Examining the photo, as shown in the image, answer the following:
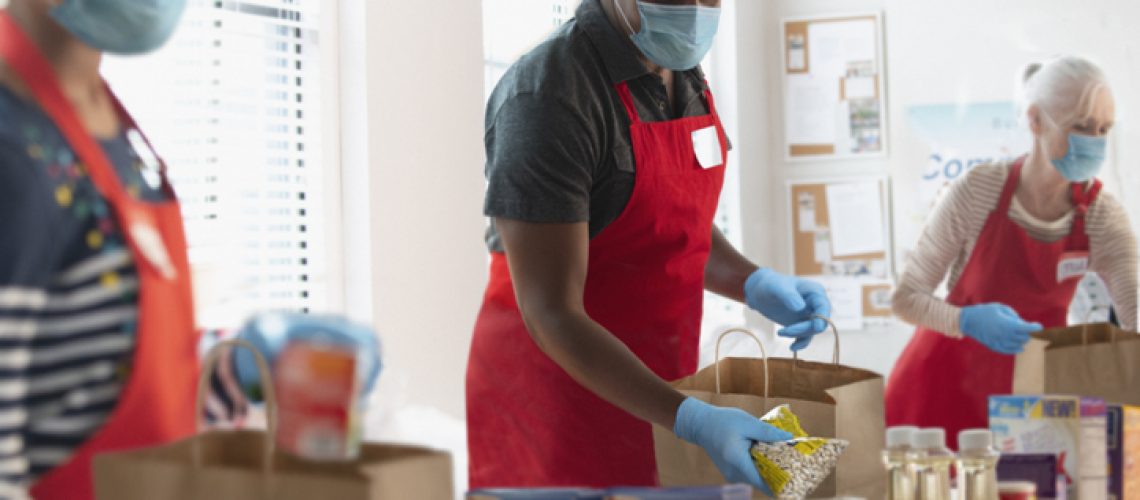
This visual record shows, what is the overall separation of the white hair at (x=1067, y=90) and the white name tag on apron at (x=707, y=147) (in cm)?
145

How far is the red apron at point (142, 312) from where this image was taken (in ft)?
3.71

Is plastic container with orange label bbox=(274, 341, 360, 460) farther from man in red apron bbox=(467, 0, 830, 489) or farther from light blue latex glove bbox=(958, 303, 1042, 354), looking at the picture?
light blue latex glove bbox=(958, 303, 1042, 354)

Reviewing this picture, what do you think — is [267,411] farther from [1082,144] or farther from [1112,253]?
[1112,253]

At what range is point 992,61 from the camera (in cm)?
394

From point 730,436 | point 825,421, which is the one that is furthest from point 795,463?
point 825,421

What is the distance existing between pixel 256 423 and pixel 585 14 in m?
1.06

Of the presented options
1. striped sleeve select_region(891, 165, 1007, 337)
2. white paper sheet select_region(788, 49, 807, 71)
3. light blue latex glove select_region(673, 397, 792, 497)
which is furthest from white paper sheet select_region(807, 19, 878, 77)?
light blue latex glove select_region(673, 397, 792, 497)

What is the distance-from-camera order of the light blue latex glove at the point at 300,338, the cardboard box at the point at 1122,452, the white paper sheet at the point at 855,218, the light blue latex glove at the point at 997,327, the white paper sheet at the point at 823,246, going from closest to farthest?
the light blue latex glove at the point at 300,338
the cardboard box at the point at 1122,452
the light blue latex glove at the point at 997,327
the white paper sheet at the point at 855,218
the white paper sheet at the point at 823,246

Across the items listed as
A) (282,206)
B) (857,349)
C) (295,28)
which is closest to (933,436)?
(282,206)

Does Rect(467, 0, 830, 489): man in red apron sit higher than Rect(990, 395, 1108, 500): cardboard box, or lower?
higher

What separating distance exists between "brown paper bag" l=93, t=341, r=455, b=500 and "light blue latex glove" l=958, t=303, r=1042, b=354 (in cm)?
196

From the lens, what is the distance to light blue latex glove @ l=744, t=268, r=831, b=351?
2.07 meters

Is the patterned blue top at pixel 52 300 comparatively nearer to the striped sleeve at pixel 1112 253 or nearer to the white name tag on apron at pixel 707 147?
the white name tag on apron at pixel 707 147

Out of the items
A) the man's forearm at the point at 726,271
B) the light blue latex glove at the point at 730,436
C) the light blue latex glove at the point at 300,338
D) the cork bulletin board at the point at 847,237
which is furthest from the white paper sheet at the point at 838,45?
the light blue latex glove at the point at 300,338
